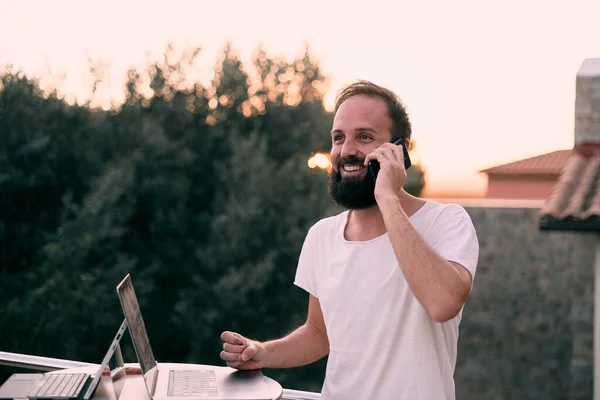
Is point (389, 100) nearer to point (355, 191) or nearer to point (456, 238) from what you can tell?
point (355, 191)

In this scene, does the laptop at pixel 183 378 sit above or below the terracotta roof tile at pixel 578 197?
below

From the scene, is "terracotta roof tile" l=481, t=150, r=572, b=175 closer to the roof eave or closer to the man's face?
the roof eave

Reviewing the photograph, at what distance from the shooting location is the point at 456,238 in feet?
6.37

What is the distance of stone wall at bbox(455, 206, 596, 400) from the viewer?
10.1 m

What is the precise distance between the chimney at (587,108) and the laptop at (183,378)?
804cm

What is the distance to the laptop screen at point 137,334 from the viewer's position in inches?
71.2

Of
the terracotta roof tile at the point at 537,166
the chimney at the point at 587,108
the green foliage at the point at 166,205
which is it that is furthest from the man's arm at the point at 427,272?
the terracotta roof tile at the point at 537,166

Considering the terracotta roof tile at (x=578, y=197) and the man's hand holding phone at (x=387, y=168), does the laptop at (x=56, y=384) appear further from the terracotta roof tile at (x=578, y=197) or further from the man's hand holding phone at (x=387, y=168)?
the terracotta roof tile at (x=578, y=197)

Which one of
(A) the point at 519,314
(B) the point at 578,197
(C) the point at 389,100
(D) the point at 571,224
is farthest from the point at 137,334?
(A) the point at 519,314

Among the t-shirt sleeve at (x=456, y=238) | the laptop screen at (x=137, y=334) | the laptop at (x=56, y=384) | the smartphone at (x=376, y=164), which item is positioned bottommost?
the laptop at (x=56, y=384)

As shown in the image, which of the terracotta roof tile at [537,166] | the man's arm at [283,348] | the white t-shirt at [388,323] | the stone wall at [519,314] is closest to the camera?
the white t-shirt at [388,323]

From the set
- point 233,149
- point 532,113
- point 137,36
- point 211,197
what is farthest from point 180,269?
point 532,113

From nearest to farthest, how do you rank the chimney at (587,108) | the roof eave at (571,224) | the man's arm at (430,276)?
1. the man's arm at (430,276)
2. the roof eave at (571,224)
3. the chimney at (587,108)

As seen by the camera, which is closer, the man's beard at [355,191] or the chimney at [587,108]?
the man's beard at [355,191]
